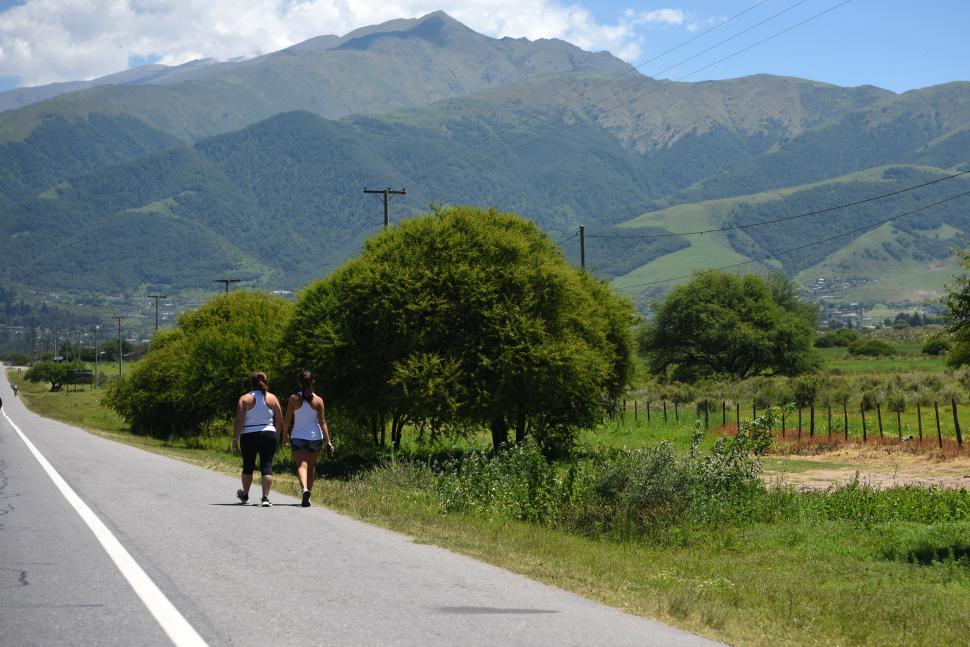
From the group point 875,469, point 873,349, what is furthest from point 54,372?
point 875,469

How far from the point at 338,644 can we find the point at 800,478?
76.5 ft

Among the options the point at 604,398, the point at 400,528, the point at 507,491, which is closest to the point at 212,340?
the point at 604,398

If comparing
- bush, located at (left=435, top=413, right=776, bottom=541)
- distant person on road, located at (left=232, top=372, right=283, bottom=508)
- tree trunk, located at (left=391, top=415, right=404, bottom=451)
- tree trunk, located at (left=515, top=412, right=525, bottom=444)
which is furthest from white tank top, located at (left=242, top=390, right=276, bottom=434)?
tree trunk, located at (left=391, top=415, right=404, bottom=451)

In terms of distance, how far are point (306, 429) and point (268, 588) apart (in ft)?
25.7

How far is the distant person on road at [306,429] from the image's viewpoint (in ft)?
54.6

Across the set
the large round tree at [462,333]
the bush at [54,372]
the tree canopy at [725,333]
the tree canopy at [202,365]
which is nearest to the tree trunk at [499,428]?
the large round tree at [462,333]

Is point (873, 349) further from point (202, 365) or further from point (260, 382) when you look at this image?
point (260, 382)

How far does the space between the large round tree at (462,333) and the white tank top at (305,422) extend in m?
15.2

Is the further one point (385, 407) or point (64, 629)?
point (385, 407)

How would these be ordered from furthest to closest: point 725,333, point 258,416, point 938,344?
1. point 725,333
2. point 938,344
3. point 258,416

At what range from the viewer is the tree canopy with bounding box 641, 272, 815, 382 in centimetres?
8300

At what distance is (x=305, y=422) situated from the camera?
665 inches

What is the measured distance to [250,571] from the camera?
990cm

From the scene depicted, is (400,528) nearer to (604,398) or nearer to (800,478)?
(800,478)
